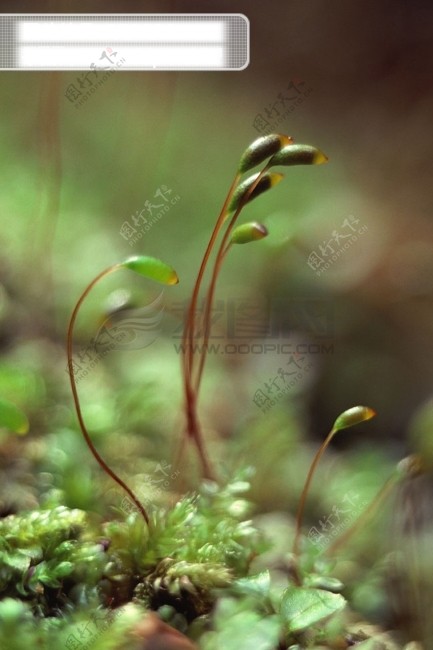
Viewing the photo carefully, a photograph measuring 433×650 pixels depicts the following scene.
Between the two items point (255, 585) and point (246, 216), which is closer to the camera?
point (255, 585)

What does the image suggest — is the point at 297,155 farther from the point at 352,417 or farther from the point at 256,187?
the point at 352,417

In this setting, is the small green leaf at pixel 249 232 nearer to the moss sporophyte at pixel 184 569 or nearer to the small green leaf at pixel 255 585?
the moss sporophyte at pixel 184 569

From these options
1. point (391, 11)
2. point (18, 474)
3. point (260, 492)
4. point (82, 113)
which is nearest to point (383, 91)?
point (391, 11)

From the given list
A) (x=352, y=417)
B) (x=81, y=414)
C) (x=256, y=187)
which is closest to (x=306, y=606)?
(x=352, y=417)

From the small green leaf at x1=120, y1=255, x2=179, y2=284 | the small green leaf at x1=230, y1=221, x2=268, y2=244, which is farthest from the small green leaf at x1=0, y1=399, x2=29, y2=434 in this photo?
the small green leaf at x1=230, y1=221, x2=268, y2=244

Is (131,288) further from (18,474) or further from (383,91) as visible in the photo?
(383,91)

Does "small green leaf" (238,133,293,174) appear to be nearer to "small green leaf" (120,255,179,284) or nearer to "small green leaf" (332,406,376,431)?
"small green leaf" (120,255,179,284)
